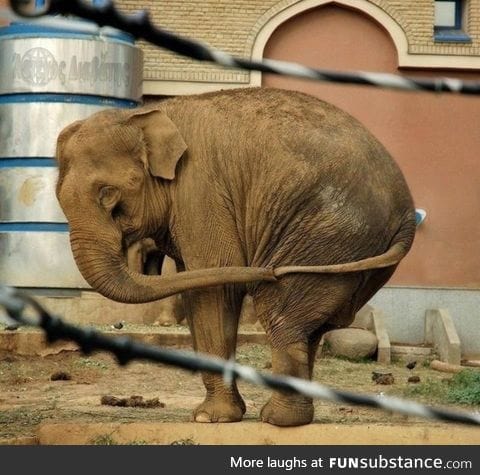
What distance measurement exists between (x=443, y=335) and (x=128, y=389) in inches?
188

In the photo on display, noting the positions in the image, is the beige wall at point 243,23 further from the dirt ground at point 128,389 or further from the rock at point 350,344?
the dirt ground at point 128,389

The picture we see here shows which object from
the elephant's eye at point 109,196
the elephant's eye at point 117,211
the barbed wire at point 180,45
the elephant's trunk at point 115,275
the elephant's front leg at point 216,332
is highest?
the barbed wire at point 180,45

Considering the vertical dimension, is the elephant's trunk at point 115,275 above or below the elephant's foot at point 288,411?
above

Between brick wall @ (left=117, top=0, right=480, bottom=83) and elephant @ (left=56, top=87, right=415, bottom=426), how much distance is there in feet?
31.8

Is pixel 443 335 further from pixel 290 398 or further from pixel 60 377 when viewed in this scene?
pixel 290 398

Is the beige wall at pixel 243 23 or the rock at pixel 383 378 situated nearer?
the rock at pixel 383 378

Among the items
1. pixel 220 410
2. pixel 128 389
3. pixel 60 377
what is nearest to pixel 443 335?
pixel 128 389

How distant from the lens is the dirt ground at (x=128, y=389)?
28.8ft

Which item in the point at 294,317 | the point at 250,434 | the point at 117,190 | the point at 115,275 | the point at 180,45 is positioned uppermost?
the point at 180,45

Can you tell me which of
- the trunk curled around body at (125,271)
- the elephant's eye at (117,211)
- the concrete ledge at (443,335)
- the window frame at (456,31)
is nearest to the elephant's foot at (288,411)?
the trunk curled around body at (125,271)

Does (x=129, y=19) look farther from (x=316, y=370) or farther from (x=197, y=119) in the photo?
(x=316, y=370)

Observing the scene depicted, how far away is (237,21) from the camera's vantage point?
58.7 feet

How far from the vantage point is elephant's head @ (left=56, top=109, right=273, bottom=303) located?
785cm
